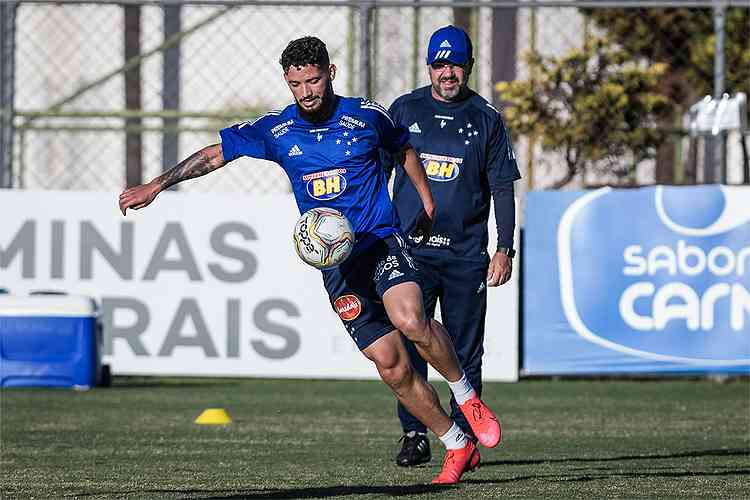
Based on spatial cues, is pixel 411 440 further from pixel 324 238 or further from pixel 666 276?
pixel 666 276

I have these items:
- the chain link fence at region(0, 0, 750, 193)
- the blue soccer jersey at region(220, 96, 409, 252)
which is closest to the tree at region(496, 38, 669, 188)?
the chain link fence at region(0, 0, 750, 193)

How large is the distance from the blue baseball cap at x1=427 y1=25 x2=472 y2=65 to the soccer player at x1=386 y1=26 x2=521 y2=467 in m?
0.02

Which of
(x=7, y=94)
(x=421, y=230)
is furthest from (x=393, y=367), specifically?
(x=7, y=94)

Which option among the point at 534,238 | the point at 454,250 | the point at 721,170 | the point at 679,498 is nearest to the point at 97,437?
the point at 454,250

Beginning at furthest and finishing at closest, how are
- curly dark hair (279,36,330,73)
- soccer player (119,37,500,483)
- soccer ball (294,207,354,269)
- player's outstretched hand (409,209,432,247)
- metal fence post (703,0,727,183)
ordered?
metal fence post (703,0,727,183), player's outstretched hand (409,209,432,247), soccer player (119,37,500,483), curly dark hair (279,36,330,73), soccer ball (294,207,354,269)

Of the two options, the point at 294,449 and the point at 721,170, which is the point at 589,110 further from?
the point at 294,449

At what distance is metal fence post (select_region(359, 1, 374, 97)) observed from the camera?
13188mm

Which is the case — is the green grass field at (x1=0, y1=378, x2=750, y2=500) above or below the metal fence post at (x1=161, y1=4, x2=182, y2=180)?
below

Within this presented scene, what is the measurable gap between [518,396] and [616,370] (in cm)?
130

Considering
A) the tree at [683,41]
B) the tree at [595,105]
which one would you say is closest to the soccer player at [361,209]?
the tree at [595,105]

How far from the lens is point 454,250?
317 inches

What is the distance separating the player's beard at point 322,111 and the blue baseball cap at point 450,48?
3.64 feet

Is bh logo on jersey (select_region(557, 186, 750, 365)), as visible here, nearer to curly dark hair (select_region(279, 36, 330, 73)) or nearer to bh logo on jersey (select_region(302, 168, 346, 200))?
bh logo on jersey (select_region(302, 168, 346, 200))

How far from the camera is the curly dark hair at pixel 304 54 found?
6609 mm
